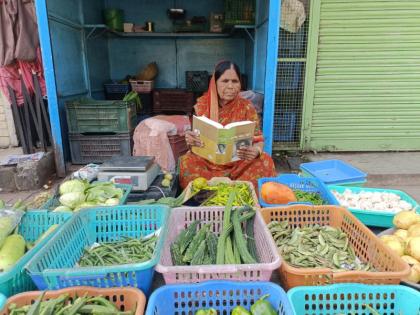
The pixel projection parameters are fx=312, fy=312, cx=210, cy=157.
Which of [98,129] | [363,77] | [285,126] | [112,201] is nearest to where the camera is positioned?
[112,201]

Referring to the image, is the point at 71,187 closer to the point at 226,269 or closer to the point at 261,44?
the point at 226,269

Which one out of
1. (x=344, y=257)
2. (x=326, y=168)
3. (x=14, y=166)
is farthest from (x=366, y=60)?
(x=14, y=166)

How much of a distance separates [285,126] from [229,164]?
264cm

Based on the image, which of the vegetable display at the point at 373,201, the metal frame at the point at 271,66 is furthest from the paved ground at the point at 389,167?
the vegetable display at the point at 373,201

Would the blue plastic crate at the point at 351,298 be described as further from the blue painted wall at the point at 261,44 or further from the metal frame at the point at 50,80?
the metal frame at the point at 50,80

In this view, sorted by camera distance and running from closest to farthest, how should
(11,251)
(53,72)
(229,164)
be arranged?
(11,251)
(229,164)
(53,72)

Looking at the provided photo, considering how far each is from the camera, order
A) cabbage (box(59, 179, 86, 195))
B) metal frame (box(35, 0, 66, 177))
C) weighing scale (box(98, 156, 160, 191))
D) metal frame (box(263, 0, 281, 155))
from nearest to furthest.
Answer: cabbage (box(59, 179, 86, 195))
weighing scale (box(98, 156, 160, 191))
metal frame (box(35, 0, 66, 177))
metal frame (box(263, 0, 281, 155))

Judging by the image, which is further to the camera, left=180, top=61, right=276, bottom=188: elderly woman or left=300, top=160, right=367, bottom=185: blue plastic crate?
left=180, top=61, right=276, bottom=188: elderly woman

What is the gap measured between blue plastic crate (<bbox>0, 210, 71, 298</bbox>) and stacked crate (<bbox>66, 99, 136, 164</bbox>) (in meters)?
3.08

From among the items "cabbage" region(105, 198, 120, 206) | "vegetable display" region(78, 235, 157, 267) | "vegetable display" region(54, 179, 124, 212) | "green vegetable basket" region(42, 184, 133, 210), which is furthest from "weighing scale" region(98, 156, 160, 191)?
"vegetable display" region(78, 235, 157, 267)

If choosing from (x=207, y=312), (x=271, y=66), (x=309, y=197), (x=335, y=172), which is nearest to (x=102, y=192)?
(x=207, y=312)

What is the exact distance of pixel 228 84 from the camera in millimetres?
3264

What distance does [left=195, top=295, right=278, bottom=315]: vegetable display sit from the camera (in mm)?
1272

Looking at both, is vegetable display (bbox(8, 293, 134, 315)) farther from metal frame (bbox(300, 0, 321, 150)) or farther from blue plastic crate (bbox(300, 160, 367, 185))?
metal frame (bbox(300, 0, 321, 150))
